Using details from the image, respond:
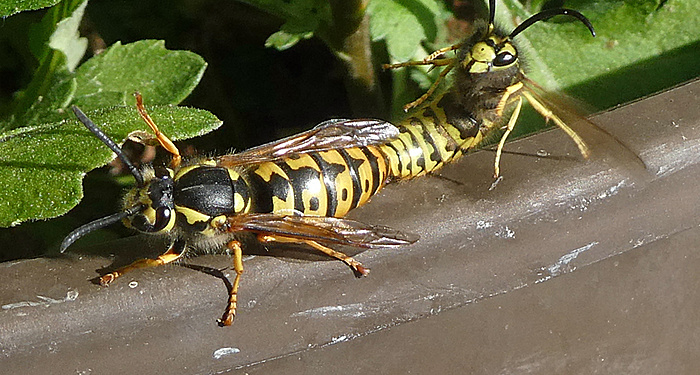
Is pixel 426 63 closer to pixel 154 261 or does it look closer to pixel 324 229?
pixel 324 229

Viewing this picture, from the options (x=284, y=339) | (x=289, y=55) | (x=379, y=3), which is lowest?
(x=289, y=55)

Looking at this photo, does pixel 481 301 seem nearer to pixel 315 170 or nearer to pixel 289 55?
pixel 315 170

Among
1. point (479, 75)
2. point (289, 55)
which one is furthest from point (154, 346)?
point (289, 55)

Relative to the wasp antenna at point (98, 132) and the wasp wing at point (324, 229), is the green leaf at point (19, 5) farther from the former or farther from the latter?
the wasp wing at point (324, 229)

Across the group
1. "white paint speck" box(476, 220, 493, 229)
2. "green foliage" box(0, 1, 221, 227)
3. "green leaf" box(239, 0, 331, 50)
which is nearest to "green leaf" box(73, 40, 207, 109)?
"green foliage" box(0, 1, 221, 227)

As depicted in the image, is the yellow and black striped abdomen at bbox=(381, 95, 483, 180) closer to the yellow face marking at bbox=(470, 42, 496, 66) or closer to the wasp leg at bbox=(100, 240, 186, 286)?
the yellow face marking at bbox=(470, 42, 496, 66)

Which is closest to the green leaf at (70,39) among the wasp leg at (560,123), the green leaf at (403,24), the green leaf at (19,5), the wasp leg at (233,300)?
the green leaf at (19,5)

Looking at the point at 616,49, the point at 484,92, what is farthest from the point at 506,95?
the point at 616,49
